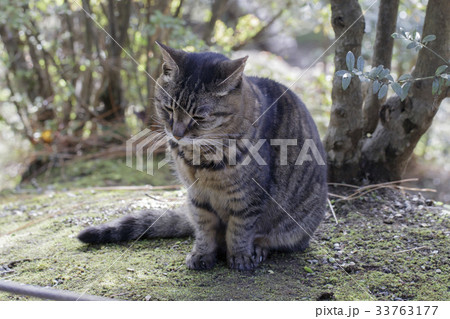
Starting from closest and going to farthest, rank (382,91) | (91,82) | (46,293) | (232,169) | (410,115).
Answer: (46,293)
(382,91)
(232,169)
(410,115)
(91,82)

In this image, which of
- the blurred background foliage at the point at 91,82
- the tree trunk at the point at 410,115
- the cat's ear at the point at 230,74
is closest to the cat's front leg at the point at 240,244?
the cat's ear at the point at 230,74

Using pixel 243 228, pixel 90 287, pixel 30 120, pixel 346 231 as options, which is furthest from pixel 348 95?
pixel 30 120

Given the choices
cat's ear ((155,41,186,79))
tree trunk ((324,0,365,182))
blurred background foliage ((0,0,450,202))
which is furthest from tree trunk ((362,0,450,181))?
blurred background foliage ((0,0,450,202))

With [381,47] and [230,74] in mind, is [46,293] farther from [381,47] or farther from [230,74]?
[381,47]

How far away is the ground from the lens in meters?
2.02

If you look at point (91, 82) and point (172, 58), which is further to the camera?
point (91, 82)

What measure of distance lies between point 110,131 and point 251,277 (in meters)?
3.46

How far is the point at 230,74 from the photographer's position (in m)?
2.14

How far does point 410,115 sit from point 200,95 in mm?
1574

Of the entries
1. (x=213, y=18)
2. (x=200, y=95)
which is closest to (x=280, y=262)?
(x=200, y=95)

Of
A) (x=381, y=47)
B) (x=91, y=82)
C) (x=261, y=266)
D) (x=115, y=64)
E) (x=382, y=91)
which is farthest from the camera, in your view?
(x=91, y=82)

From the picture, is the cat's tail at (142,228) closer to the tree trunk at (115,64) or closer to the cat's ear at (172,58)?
the cat's ear at (172,58)

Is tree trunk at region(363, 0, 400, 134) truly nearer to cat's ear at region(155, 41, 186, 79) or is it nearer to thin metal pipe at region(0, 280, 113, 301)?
cat's ear at region(155, 41, 186, 79)

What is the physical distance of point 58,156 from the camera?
16.0 feet
